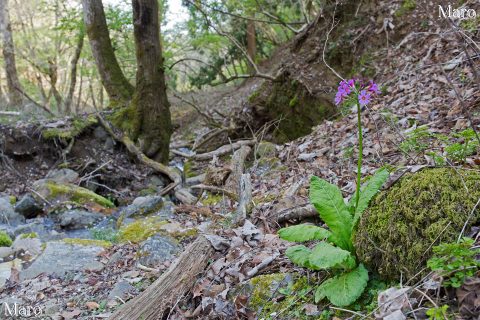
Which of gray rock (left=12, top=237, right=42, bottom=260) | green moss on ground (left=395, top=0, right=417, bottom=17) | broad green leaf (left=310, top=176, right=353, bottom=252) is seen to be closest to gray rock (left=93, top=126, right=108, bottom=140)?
gray rock (left=12, top=237, right=42, bottom=260)

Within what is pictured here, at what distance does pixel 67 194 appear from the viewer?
6.94m

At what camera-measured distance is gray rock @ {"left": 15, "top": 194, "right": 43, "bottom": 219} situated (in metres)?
6.64

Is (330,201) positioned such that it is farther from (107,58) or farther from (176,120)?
(176,120)

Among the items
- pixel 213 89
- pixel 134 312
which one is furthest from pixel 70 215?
pixel 213 89

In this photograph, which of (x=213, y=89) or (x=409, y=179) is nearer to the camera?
(x=409, y=179)

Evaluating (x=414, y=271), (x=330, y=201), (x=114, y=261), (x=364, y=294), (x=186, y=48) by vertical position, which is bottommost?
(x=114, y=261)

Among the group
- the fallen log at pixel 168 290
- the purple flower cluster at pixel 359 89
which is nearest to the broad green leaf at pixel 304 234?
the purple flower cluster at pixel 359 89

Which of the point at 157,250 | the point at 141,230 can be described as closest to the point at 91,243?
the point at 141,230

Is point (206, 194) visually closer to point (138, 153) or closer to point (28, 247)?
point (28, 247)

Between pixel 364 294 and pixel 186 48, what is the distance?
55.0 ft

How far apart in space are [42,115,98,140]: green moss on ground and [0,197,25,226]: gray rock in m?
1.81

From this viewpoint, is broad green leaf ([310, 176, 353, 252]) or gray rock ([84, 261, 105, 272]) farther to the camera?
gray rock ([84, 261, 105, 272])

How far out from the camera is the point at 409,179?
2207 mm

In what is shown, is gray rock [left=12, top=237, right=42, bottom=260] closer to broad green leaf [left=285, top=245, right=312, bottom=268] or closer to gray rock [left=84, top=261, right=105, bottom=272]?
gray rock [left=84, top=261, right=105, bottom=272]
